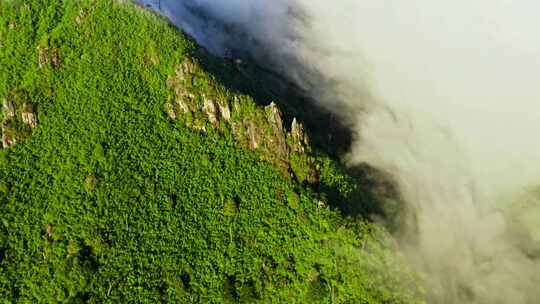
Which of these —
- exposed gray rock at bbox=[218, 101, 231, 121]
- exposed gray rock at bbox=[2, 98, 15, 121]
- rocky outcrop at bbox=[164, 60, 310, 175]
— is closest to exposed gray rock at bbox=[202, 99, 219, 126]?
rocky outcrop at bbox=[164, 60, 310, 175]

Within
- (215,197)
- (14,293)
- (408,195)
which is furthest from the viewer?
(408,195)

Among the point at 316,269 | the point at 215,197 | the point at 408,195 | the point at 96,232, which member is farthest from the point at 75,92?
the point at 408,195

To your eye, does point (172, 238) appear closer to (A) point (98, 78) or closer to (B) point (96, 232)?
(B) point (96, 232)

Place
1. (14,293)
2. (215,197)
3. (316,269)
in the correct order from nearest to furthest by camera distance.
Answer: (14,293) < (316,269) < (215,197)

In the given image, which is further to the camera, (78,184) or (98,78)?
(98,78)

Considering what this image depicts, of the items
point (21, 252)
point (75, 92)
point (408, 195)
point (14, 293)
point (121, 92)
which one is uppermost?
point (408, 195)

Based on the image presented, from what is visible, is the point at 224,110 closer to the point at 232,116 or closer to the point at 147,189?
the point at 232,116

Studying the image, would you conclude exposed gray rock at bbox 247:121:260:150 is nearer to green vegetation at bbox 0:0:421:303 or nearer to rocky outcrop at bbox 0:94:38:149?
green vegetation at bbox 0:0:421:303

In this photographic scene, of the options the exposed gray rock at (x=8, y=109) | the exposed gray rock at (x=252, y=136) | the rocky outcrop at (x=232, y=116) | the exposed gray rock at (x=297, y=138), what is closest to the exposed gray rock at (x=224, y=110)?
the rocky outcrop at (x=232, y=116)
